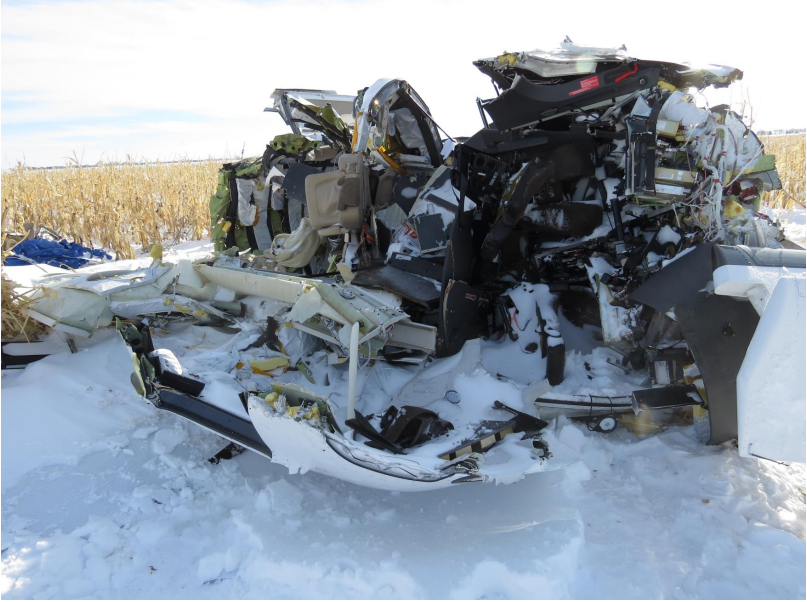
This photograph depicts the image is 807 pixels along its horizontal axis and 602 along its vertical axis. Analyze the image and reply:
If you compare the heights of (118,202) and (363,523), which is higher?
(118,202)

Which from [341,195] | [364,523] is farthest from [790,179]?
[364,523]

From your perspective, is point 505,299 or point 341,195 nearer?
point 505,299

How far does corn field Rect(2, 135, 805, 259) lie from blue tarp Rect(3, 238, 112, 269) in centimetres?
104

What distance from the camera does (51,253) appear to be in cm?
543

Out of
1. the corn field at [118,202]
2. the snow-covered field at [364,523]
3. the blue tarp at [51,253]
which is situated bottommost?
the snow-covered field at [364,523]

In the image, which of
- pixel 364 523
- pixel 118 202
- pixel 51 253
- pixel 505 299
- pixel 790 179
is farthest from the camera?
pixel 790 179

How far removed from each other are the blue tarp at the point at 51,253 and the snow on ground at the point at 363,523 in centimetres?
329

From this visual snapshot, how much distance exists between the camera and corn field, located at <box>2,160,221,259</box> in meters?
7.07

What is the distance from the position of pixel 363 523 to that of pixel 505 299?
172 centimetres

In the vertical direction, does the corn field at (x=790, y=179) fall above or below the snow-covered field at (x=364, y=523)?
above

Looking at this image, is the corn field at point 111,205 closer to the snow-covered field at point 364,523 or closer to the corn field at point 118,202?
the corn field at point 118,202

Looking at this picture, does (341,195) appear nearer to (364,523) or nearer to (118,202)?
(364,523)

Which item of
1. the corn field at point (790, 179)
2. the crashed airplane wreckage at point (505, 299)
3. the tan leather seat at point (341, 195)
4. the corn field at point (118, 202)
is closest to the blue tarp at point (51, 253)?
the corn field at point (118, 202)

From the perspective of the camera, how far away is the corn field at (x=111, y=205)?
7074 mm
